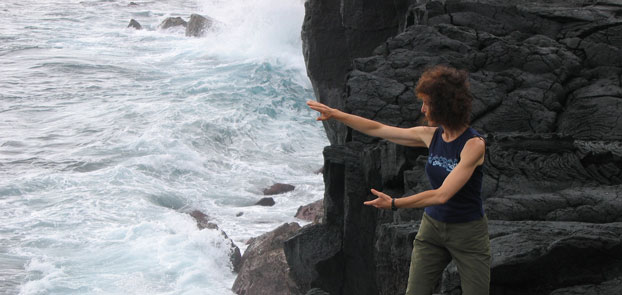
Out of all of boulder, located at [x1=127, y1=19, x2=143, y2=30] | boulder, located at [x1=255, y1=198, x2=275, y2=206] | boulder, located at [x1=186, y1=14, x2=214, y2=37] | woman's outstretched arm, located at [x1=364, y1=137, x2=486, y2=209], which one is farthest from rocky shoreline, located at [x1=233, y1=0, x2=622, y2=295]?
boulder, located at [x1=127, y1=19, x2=143, y2=30]

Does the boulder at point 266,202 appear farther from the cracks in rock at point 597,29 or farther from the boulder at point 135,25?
the boulder at point 135,25

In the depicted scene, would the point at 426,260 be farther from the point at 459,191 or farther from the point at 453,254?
the point at 459,191

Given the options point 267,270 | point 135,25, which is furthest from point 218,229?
point 135,25

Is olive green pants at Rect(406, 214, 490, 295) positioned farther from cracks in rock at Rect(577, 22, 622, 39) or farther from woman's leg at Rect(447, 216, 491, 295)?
cracks in rock at Rect(577, 22, 622, 39)

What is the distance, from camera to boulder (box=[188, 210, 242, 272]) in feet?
39.0

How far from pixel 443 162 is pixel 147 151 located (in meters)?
15.4

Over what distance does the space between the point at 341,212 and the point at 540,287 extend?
384cm

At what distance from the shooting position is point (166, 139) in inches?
754

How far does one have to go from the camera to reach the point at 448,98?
3699 mm

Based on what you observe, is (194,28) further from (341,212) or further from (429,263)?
(429,263)

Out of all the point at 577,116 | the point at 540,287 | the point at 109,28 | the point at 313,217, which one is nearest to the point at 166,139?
the point at 313,217

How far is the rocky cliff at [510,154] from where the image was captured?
440cm

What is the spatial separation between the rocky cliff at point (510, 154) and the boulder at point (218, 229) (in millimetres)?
3525

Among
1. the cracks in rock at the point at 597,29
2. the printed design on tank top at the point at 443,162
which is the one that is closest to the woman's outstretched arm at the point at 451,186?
the printed design on tank top at the point at 443,162
